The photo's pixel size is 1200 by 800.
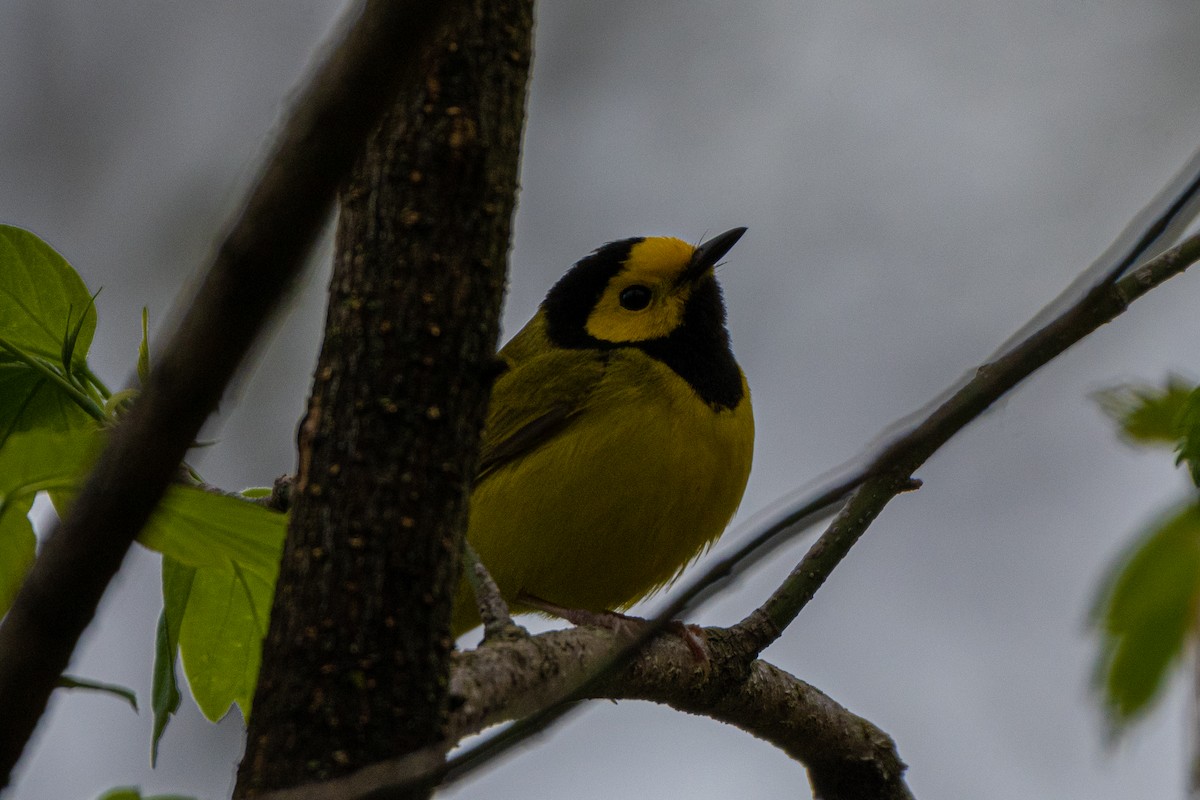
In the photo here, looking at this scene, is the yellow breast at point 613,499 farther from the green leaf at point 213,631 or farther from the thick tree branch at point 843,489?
the thick tree branch at point 843,489

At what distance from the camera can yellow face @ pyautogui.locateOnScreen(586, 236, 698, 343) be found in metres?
5.07

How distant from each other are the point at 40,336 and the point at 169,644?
27.7 inches

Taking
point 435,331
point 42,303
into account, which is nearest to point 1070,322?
point 435,331

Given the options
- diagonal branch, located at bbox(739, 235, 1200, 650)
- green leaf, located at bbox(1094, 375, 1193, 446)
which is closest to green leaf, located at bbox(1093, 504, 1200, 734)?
diagonal branch, located at bbox(739, 235, 1200, 650)

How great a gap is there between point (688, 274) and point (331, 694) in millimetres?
3674

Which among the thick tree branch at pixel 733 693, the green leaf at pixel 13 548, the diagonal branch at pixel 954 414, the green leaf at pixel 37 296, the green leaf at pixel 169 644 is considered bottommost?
the green leaf at pixel 169 644

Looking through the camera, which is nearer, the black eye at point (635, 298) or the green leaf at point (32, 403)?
the green leaf at point (32, 403)

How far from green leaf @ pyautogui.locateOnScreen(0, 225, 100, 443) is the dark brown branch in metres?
1.69

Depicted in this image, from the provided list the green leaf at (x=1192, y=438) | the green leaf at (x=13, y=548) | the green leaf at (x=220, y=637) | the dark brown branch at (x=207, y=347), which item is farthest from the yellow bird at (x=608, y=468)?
the dark brown branch at (x=207, y=347)

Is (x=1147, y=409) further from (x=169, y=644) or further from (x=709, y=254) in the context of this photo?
(x=709, y=254)

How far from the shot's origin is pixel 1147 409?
1.65m

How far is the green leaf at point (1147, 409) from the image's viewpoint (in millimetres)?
1625

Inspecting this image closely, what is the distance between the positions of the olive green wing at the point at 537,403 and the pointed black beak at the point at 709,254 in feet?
2.14

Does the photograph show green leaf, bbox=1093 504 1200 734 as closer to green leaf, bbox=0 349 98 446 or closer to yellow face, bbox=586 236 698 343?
green leaf, bbox=0 349 98 446
